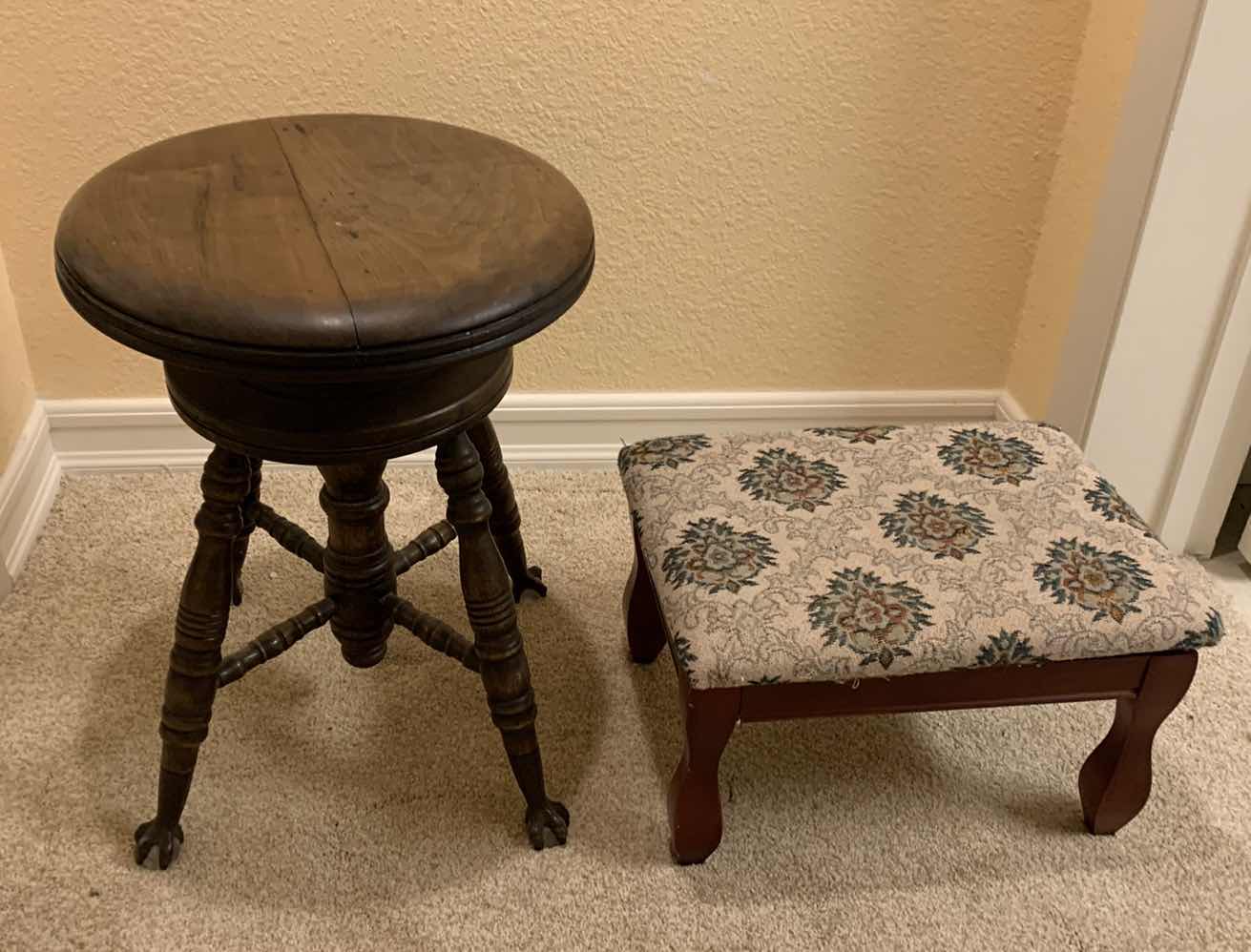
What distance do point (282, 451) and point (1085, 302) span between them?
111 cm

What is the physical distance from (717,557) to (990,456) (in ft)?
1.15

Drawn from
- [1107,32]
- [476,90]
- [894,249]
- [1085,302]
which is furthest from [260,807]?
[1107,32]

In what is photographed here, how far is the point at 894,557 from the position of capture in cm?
112

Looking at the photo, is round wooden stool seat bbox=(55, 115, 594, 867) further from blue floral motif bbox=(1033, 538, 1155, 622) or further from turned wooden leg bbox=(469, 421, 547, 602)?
blue floral motif bbox=(1033, 538, 1155, 622)

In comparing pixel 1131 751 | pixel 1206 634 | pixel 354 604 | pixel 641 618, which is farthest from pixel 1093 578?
pixel 354 604

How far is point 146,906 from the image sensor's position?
1.14 meters

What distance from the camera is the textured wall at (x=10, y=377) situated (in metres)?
1.56

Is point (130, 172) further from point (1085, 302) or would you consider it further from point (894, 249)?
point (1085, 302)

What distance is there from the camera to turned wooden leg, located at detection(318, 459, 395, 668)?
122cm

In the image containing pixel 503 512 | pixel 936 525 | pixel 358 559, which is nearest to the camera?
pixel 936 525

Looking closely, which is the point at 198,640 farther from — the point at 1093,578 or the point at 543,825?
the point at 1093,578

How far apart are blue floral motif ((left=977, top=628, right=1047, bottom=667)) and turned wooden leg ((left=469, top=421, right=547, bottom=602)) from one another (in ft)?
1.69

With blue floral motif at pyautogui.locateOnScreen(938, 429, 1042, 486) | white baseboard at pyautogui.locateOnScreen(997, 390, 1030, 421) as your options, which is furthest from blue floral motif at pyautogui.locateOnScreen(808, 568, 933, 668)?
white baseboard at pyautogui.locateOnScreen(997, 390, 1030, 421)

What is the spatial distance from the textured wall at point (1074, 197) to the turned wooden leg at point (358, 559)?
0.98 m
